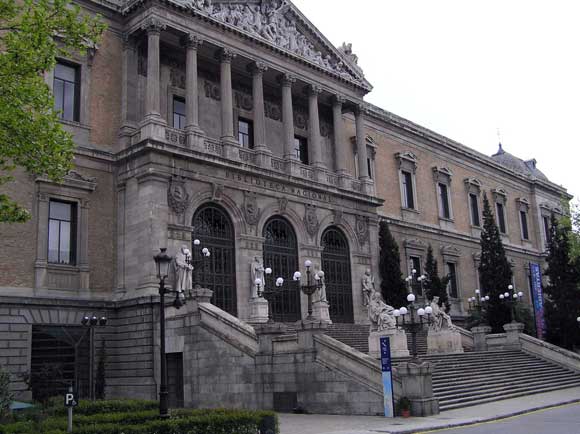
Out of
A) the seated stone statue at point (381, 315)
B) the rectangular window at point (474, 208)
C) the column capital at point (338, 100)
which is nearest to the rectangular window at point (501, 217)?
the rectangular window at point (474, 208)

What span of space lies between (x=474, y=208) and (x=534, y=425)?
38.2 metres

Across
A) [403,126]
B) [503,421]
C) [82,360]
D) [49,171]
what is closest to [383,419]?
[503,421]

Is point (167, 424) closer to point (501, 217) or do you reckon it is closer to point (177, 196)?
point (177, 196)

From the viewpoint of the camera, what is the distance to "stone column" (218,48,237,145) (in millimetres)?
31062

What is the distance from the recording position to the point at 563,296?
39000 millimetres

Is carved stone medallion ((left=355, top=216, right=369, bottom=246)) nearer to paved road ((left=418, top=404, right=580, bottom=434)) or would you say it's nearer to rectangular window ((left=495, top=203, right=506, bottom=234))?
paved road ((left=418, top=404, right=580, bottom=434))

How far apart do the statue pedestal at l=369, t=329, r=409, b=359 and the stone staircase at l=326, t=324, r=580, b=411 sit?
0.91 metres

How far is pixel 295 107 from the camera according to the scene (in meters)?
38.1

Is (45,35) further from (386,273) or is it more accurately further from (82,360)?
(386,273)

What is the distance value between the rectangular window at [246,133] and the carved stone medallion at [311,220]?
14.8ft

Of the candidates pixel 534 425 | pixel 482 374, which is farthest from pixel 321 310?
pixel 534 425

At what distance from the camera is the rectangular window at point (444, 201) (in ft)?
163

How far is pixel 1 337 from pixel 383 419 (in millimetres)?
13690

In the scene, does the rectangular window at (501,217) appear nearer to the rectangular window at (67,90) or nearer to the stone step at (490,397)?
the stone step at (490,397)
